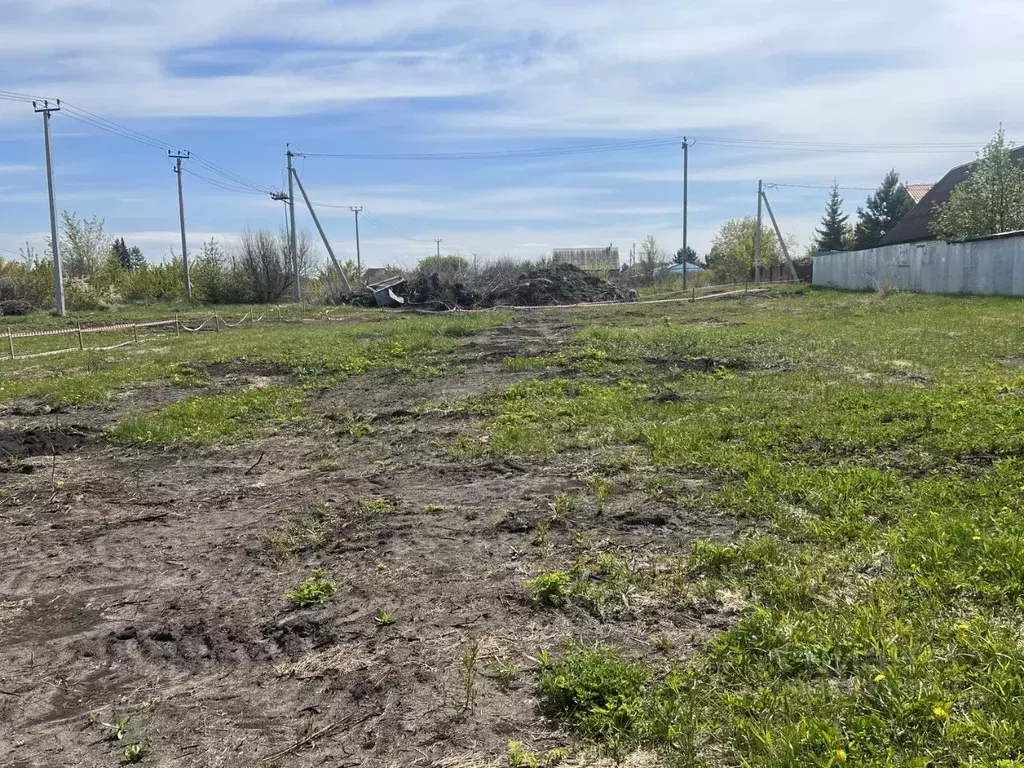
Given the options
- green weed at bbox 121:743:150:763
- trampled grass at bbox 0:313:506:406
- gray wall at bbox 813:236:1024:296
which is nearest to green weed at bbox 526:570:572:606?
green weed at bbox 121:743:150:763

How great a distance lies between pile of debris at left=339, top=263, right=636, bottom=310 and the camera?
39.8 m

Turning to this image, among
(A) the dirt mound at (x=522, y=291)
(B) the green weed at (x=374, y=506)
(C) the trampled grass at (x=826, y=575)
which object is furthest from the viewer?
(A) the dirt mound at (x=522, y=291)

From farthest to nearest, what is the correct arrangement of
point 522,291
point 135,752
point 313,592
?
point 522,291 → point 313,592 → point 135,752

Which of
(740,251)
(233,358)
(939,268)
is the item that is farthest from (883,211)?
(233,358)

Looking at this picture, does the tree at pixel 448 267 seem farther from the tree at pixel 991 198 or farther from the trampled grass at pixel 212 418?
the trampled grass at pixel 212 418

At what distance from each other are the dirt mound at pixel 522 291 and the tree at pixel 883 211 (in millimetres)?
21515

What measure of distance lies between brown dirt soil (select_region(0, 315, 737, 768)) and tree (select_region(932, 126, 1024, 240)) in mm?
28742

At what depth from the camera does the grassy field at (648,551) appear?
2914mm

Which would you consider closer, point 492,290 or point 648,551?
point 648,551

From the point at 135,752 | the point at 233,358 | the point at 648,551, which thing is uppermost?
the point at 233,358

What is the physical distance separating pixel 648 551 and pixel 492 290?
37059 millimetres

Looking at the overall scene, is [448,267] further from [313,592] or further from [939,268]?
[313,592]

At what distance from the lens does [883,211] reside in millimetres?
53562

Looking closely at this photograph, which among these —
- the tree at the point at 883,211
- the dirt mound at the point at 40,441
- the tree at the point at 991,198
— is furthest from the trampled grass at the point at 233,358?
the tree at the point at 883,211
